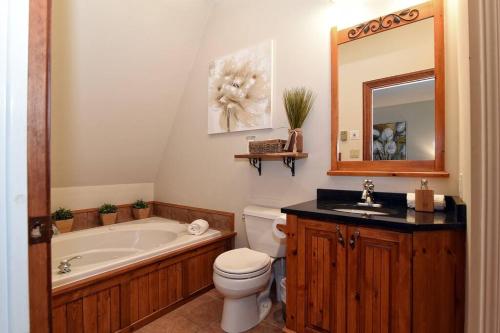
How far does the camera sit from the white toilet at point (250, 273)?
173 centimetres

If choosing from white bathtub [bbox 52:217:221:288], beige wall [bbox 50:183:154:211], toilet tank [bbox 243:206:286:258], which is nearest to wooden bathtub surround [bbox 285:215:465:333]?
toilet tank [bbox 243:206:286:258]

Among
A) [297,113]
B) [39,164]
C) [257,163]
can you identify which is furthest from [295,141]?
[39,164]

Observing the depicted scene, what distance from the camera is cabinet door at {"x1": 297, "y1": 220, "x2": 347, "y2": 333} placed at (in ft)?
4.42

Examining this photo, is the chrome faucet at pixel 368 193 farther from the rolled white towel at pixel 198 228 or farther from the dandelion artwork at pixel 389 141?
the rolled white towel at pixel 198 228

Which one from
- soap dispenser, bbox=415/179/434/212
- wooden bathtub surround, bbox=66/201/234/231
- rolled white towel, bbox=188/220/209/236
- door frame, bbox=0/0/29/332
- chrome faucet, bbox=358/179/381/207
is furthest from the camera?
wooden bathtub surround, bbox=66/201/234/231

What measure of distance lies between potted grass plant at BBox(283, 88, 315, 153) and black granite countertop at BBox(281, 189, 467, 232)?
1.73ft

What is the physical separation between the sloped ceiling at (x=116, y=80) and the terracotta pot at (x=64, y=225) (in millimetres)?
392

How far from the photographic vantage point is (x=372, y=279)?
126 centimetres

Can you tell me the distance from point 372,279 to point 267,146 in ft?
3.91

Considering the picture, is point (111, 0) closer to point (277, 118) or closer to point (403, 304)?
point (277, 118)

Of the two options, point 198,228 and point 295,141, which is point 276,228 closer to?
point 295,141

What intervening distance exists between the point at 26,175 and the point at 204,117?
233 centimetres

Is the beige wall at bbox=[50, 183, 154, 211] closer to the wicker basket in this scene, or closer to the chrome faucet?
the wicker basket

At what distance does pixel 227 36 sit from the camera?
2.58 meters
